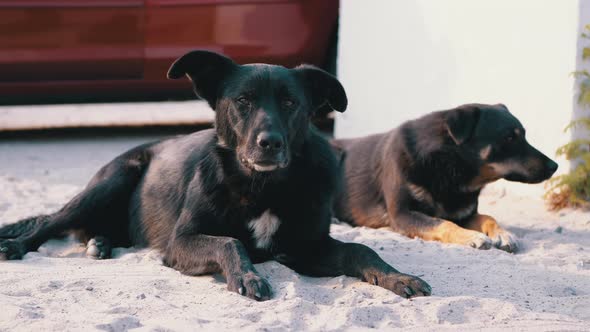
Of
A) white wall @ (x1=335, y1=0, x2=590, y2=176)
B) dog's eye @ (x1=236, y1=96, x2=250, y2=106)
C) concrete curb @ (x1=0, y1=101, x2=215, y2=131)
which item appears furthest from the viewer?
concrete curb @ (x1=0, y1=101, x2=215, y2=131)

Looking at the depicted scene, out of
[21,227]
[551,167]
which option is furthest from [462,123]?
[21,227]

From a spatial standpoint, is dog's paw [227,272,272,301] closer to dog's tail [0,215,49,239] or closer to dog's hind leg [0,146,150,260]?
dog's hind leg [0,146,150,260]

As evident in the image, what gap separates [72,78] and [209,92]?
4.52 m

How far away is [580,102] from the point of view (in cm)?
692

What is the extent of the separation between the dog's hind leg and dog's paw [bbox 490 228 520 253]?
2.25 metres

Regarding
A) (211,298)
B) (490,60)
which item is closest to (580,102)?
(490,60)

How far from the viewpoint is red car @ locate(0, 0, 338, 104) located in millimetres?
9039

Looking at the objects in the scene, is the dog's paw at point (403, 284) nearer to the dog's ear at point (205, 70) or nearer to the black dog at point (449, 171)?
the dog's ear at point (205, 70)

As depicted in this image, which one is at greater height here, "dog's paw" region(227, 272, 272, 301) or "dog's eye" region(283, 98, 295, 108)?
"dog's eye" region(283, 98, 295, 108)

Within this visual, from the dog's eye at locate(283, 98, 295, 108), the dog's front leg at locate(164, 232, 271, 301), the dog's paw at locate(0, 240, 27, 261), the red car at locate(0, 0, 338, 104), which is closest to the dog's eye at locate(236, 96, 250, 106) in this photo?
the dog's eye at locate(283, 98, 295, 108)

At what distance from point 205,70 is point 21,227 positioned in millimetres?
1628

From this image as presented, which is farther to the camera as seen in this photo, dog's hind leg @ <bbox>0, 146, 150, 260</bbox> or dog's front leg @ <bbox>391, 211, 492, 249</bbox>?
dog's front leg @ <bbox>391, 211, 492, 249</bbox>

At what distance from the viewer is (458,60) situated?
8148 mm

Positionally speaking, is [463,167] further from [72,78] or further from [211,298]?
[72,78]
